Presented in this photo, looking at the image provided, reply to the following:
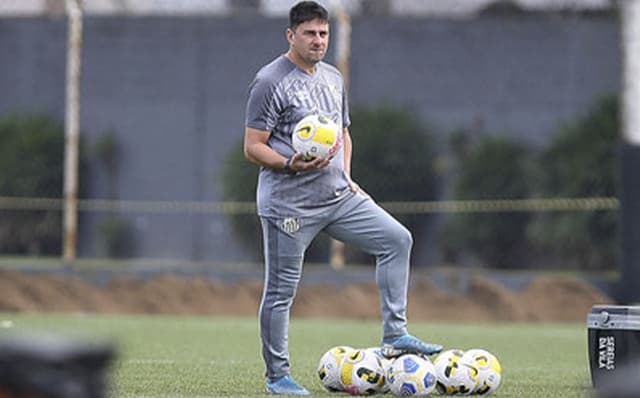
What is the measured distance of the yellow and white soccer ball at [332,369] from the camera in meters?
7.85

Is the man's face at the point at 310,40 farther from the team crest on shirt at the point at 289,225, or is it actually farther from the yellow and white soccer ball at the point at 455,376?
the yellow and white soccer ball at the point at 455,376

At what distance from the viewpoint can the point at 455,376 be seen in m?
7.67

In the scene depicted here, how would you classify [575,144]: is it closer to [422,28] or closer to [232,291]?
[422,28]

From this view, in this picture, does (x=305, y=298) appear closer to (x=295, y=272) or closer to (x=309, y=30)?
(x=295, y=272)

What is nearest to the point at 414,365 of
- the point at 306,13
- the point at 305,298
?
the point at 306,13

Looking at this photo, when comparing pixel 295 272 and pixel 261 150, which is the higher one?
pixel 261 150

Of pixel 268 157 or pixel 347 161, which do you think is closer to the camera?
pixel 268 157

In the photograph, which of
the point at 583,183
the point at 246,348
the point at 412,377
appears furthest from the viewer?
the point at 583,183

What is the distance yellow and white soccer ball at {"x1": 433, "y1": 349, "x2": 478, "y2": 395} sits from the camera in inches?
302

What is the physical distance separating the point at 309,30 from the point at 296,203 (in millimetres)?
869

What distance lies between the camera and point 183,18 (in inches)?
1025

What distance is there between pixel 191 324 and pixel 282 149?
7.59 m

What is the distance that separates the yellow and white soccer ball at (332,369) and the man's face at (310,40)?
148cm

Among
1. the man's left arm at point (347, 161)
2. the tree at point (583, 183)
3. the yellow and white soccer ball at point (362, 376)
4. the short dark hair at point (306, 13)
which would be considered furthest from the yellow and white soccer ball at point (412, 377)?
the tree at point (583, 183)
